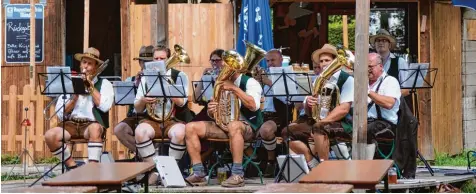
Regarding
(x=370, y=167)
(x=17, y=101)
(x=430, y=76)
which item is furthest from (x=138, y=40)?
(x=370, y=167)

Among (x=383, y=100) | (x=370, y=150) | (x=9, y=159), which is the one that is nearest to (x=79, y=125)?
(x=370, y=150)

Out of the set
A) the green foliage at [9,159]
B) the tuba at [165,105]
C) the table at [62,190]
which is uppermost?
the tuba at [165,105]

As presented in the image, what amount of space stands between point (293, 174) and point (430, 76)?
5444 millimetres

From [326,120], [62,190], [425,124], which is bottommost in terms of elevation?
[62,190]

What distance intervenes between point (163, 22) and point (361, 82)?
3362 mm

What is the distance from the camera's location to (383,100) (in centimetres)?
1245

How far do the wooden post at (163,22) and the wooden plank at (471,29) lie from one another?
5665 mm

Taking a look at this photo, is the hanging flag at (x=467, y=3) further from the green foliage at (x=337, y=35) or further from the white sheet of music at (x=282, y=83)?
the green foliage at (x=337, y=35)

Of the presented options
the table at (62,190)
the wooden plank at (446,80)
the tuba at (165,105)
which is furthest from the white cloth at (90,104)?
the wooden plank at (446,80)

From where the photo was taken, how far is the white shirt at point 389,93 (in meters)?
12.5

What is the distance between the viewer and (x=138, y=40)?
1631 cm

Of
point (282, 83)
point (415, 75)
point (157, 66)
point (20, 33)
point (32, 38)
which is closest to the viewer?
point (282, 83)

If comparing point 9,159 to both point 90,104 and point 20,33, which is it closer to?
point 20,33

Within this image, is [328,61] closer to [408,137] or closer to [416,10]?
[408,137]
